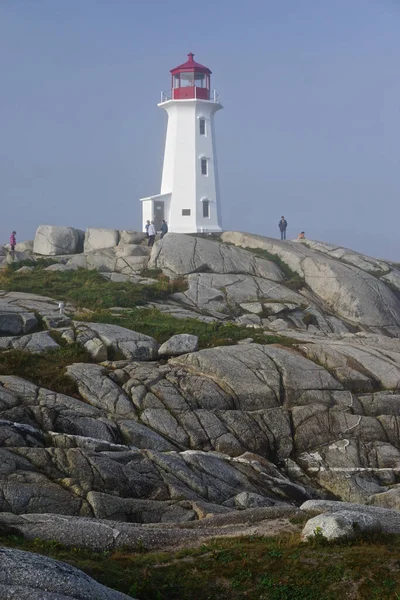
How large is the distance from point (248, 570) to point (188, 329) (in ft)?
77.4

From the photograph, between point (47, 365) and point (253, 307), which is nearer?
point (47, 365)

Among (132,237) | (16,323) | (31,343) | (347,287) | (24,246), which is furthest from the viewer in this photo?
(24,246)

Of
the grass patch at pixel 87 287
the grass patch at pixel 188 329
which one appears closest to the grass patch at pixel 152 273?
the grass patch at pixel 87 287

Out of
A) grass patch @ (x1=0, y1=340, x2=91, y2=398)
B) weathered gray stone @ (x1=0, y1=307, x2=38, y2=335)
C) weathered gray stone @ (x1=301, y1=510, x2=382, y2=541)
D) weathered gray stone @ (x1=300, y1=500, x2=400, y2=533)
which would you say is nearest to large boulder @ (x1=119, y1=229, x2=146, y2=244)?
weathered gray stone @ (x1=0, y1=307, x2=38, y2=335)

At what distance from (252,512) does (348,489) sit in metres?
9.79

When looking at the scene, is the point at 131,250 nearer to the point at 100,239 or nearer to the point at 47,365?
the point at 100,239

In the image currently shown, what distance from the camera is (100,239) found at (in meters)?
63.8

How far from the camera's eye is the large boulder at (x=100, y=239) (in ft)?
208

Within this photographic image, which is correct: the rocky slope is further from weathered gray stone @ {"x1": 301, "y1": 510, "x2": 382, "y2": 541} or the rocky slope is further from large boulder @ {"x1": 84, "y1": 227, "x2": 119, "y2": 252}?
large boulder @ {"x1": 84, "y1": 227, "x2": 119, "y2": 252}

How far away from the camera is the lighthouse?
2648 inches

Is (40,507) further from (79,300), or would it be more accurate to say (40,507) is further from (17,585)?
(79,300)

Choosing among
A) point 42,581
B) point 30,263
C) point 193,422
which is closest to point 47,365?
point 193,422

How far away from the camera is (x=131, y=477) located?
24594 millimetres

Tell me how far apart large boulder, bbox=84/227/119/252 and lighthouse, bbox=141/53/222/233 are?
5.11 meters
